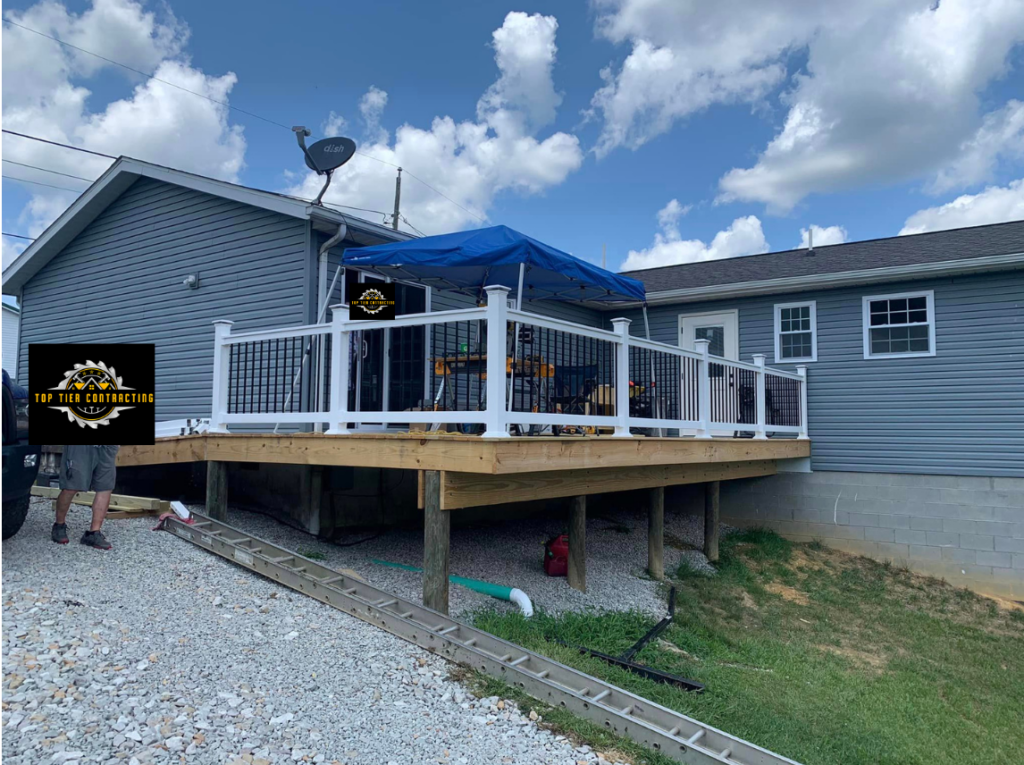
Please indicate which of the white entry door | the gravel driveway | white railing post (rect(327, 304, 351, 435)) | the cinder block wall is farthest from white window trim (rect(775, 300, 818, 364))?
the gravel driveway

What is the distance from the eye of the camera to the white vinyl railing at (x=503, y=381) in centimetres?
493

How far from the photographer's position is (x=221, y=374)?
257 inches

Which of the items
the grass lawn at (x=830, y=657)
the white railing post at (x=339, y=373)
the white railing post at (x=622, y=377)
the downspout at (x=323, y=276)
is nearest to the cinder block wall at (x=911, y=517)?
the grass lawn at (x=830, y=657)

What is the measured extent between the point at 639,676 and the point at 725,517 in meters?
7.17

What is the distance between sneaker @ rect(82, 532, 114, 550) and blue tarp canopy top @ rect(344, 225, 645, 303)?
9.93 feet

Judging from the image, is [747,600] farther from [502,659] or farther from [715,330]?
[715,330]

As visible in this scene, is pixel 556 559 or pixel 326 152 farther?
pixel 326 152

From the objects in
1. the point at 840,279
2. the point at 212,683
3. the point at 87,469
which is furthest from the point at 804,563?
the point at 87,469

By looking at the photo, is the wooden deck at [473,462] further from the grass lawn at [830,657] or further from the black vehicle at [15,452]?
the black vehicle at [15,452]

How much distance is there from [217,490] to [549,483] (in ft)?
10.9

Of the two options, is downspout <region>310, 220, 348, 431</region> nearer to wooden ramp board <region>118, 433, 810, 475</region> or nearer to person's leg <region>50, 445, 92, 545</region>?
wooden ramp board <region>118, 433, 810, 475</region>

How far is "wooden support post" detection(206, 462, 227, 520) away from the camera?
21.6 feet

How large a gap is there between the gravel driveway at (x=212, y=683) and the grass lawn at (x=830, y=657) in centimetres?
70

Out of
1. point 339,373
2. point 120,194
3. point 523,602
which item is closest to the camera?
point 339,373
